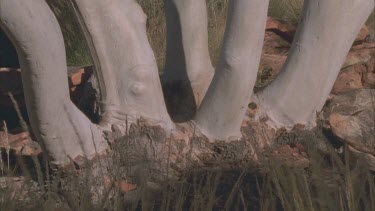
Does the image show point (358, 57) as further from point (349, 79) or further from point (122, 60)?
point (122, 60)

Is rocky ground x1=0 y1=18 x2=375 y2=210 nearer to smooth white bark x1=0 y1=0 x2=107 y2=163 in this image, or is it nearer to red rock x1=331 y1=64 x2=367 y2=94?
red rock x1=331 y1=64 x2=367 y2=94

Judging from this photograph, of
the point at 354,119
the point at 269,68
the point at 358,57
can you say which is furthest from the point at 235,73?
the point at 358,57

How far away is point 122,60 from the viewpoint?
4.80 metres

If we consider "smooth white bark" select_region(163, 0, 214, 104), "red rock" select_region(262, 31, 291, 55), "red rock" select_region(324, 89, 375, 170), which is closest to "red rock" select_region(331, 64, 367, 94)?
"red rock" select_region(324, 89, 375, 170)

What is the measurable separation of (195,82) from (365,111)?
1.34 m

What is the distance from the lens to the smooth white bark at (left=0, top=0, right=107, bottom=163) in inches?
158

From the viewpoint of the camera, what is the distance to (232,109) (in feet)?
16.8

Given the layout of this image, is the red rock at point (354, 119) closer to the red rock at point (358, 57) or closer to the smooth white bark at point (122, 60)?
the red rock at point (358, 57)

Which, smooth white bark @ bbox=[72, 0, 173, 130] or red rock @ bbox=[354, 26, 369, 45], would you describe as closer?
smooth white bark @ bbox=[72, 0, 173, 130]

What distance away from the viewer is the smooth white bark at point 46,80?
13.2ft

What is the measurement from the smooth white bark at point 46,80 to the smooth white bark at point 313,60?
1.41 m

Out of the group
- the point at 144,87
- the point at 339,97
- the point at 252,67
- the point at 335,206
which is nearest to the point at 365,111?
the point at 339,97

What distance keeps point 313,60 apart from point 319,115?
2.35 ft

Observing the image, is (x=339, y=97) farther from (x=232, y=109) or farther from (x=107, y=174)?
(x=107, y=174)
